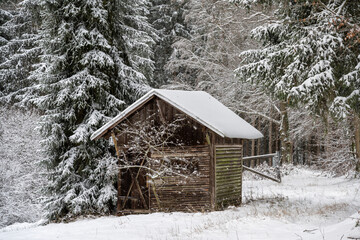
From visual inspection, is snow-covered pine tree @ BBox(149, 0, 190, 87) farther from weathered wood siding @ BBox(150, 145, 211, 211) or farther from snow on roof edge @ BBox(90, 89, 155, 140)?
weathered wood siding @ BBox(150, 145, 211, 211)

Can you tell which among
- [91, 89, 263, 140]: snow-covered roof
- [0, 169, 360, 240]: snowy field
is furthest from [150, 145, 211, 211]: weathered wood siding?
[91, 89, 263, 140]: snow-covered roof

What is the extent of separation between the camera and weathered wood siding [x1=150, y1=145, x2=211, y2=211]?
14672 mm

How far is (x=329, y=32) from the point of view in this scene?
1217 cm

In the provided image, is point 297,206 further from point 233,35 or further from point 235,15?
point 233,35

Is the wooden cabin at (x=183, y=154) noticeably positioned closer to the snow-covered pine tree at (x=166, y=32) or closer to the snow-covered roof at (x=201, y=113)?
the snow-covered roof at (x=201, y=113)

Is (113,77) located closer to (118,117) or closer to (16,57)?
(118,117)

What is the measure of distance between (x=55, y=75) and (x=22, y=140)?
949 centimetres

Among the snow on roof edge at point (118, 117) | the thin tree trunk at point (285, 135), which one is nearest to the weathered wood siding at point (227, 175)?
the snow on roof edge at point (118, 117)

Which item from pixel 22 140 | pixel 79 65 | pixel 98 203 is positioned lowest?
pixel 98 203

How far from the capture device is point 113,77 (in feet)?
60.6

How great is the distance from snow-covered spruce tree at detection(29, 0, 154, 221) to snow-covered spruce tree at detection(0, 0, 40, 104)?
10586mm

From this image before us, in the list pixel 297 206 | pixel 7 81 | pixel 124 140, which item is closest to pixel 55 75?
pixel 124 140

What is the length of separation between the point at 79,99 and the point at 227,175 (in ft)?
22.5

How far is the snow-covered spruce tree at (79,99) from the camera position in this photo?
16812 millimetres
